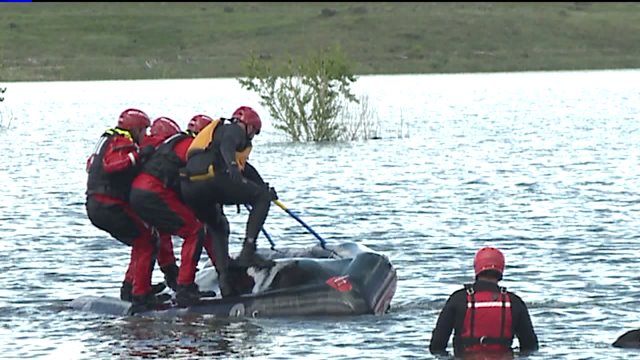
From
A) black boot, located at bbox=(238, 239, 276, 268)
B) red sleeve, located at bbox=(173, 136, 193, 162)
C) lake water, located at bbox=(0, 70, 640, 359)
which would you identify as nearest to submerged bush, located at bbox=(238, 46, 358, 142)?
lake water, located at bbox=(0, 70, 640, 359)

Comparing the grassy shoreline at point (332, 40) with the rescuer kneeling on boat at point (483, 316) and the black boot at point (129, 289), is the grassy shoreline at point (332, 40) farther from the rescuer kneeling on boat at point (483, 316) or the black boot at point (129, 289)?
the rescuer kneeling on boat at point (483, 316)

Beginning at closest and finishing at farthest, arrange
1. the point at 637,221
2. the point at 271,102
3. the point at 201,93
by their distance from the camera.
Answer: the point at 637,221, the point at 271,102, the point at 201,93

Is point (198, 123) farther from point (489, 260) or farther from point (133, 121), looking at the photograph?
point (489, 260)

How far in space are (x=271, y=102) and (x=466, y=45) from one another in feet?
220

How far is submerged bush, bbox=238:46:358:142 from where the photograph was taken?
4931cm

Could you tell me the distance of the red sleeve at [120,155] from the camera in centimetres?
1923

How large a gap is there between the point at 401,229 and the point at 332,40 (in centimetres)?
9101

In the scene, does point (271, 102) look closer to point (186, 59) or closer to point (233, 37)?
point (186, 59)

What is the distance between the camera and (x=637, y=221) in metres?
29.6

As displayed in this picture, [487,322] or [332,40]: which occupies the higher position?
[487,322]

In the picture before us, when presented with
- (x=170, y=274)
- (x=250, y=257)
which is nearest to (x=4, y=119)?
(x=170, y=274)

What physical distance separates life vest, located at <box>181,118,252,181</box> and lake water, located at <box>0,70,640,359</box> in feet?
5.48

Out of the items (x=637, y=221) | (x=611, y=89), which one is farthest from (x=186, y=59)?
(x=637, y=221)

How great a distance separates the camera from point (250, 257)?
19.7 metres
